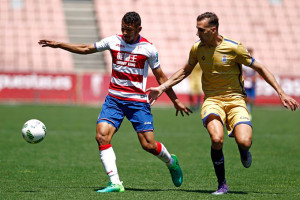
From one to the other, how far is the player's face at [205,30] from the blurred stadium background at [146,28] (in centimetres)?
2292

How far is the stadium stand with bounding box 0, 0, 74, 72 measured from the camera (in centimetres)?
3044

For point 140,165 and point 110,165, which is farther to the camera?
point 140,165

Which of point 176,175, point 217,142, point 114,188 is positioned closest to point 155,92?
point 217,142

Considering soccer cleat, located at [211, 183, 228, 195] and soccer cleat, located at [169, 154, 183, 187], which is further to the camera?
soccer cleat, located at [169, 154, 183, 187]

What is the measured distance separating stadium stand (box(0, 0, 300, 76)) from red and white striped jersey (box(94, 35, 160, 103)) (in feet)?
76.1

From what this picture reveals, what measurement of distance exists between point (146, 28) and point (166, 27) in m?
1.35

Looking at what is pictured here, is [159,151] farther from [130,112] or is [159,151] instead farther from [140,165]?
[140,165]

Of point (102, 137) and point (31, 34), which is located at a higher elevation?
point (31, 34)

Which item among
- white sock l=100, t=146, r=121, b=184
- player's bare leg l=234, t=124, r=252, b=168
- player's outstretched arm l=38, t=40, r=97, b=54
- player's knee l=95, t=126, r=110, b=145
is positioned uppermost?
player's outstretched arm l=38, t=40, r=97, b=54

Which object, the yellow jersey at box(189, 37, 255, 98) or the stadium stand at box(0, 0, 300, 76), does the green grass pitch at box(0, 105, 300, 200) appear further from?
the stadium stand at box(0, 0, 300, 76)

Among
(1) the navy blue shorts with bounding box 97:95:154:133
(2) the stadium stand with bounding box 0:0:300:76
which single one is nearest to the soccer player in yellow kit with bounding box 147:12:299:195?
(1) the navy blue shorts with bounding box 97:95:154:133

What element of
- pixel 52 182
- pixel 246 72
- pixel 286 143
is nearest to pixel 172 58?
pixel 246 72

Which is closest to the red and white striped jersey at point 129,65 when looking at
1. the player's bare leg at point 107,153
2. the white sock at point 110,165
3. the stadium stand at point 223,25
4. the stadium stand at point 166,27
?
the player's bare leg at point 107,153

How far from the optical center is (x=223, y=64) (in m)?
7.29
